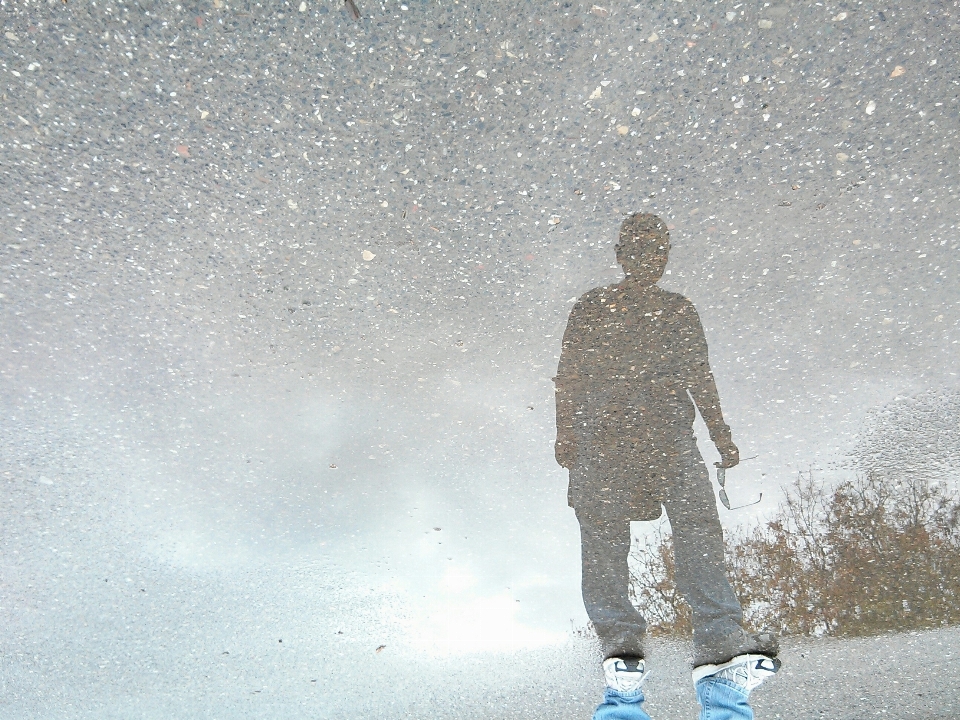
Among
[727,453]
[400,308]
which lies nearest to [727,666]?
[727,453]

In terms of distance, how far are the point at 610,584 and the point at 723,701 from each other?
2.24ft

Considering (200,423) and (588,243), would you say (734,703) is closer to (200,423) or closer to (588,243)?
(588,243)

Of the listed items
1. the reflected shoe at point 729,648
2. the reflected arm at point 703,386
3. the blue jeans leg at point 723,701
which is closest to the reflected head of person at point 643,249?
the reflected arm at point 703,386

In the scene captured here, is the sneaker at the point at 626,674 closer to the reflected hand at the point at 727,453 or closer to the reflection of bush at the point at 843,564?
the reflection of bush at the point at 843,564

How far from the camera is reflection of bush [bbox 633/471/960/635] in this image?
2.43m

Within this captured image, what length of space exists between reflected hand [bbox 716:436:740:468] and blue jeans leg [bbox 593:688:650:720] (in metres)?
1.16

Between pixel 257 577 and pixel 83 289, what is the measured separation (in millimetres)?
1504

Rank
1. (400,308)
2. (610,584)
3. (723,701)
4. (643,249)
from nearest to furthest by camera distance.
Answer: (643,249) → (400,308) → (723,701) → (610,584)

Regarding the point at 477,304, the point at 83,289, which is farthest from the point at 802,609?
the point at 83,289

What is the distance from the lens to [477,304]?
81.8 inches

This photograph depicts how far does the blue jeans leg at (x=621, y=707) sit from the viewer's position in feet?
7.91

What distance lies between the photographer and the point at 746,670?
2.37 metres

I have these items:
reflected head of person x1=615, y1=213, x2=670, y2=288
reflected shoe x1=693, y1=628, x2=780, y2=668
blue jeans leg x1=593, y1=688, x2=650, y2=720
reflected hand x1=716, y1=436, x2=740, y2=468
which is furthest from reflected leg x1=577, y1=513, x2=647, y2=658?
reflected head of person x1=615, y1=213, x2=670, y2=288

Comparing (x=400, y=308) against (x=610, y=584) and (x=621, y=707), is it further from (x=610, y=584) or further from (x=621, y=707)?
(x=621, y=707)
